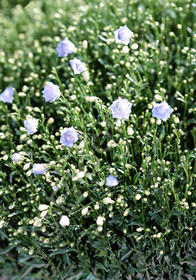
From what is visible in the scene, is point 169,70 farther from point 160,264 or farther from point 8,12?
point 8,12

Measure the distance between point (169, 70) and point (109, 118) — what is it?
1128 mm

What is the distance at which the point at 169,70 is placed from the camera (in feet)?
9.69

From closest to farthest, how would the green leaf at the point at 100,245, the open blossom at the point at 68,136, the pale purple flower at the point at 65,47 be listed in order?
the open blossom at the point at 68,136 < the green leaf at the point at 100,245 < the pale purple flower at the point at 65,47

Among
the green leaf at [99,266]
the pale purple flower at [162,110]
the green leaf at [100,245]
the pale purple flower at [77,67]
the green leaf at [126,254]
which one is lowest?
the green leaf at [99,266]

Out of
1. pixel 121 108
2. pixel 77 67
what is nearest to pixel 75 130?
pixel 121 108

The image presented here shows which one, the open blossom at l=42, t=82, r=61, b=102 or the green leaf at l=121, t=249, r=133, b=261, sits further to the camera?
the green leaf at l=121, t=249, r=133, b=261

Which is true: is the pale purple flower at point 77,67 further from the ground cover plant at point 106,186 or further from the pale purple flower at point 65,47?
the pale purple flower at point 65,47

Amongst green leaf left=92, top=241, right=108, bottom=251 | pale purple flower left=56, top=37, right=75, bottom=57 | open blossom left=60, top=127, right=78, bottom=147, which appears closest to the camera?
open blossom left=60, top=127, right=78, bottom=147

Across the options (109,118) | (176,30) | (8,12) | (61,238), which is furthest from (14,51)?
(61,238)

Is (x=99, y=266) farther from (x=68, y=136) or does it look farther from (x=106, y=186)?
(x=68, y=136)

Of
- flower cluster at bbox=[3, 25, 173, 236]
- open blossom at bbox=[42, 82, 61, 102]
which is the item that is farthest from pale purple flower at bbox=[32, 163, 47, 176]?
open blossom at bbox=[42, 82, 61, 102]

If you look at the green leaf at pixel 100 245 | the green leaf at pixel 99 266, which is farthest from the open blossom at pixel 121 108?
the green leaf at pixel 99 266

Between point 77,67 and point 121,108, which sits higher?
point 77,67

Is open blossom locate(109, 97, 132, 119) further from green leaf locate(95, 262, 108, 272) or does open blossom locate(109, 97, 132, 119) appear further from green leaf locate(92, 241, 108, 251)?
green leaf locate(95, 262, 108, 272)
